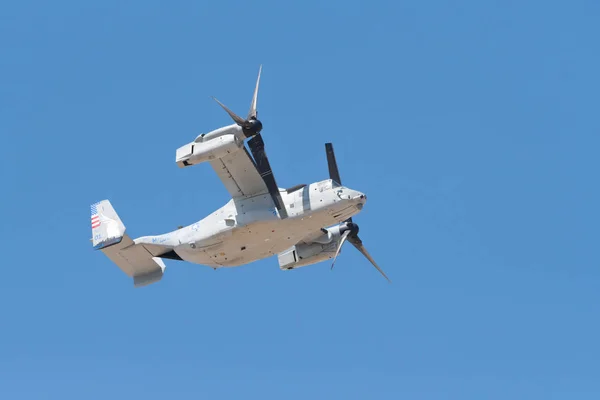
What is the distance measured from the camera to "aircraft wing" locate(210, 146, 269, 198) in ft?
129

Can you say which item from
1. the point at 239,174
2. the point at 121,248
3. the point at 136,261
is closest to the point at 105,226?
the point at 121,248

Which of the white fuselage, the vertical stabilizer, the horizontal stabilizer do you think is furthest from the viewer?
the horizontal stabilizer

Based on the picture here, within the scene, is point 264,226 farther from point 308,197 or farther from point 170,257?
point 170,257

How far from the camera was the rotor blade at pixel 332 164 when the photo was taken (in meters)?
41.6

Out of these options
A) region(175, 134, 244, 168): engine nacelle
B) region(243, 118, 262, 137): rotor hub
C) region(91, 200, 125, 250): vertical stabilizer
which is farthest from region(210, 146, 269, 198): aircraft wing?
region(91, 200, 125, 250): vertical stabilizer

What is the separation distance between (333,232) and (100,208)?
11350 millimetres

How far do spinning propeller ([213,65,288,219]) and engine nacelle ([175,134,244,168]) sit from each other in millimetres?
672

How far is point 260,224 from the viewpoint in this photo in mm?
39781

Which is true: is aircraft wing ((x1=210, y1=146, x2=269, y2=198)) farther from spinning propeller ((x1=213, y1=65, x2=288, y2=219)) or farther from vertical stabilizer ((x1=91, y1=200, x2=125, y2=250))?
vertical stabilizer ((x1=91, y1=200, x2=125, y2=250))

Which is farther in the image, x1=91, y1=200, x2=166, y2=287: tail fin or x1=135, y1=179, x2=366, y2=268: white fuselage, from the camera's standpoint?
x1=91, y1=200, x2=166, y2=287: tail fin

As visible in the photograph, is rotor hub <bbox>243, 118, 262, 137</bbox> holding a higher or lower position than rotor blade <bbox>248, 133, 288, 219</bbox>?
higher

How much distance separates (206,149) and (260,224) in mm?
4223

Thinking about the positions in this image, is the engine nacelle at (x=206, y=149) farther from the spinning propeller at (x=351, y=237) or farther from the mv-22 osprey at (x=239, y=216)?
the spinning propeller at (x=351, y=237)

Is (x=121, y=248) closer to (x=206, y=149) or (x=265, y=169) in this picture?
(x=206, y=149)
